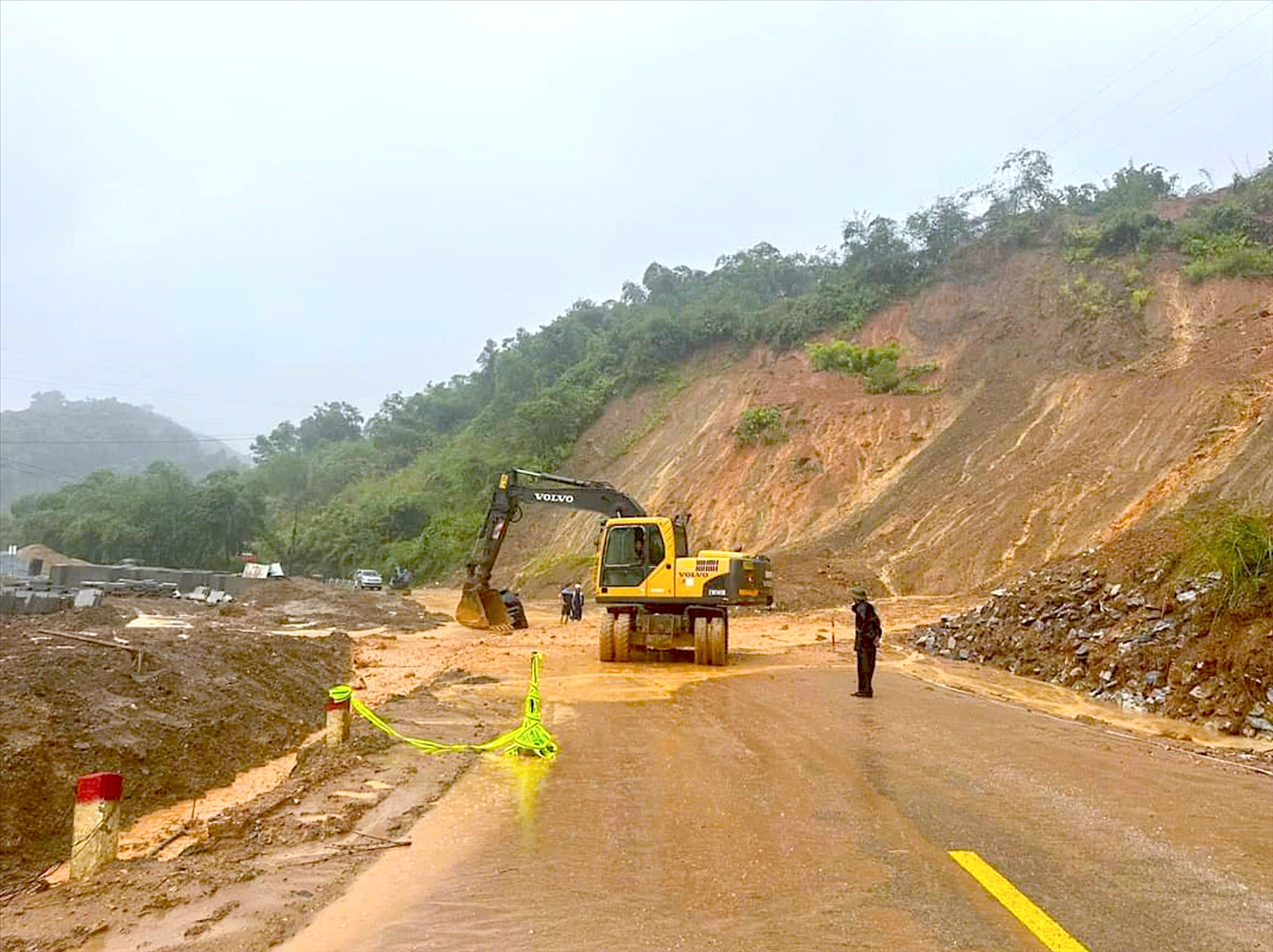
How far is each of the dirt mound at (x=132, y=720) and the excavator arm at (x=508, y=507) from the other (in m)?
6.75

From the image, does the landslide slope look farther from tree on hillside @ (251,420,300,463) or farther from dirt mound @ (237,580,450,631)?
tree on hillside @ (251,420,300,463)

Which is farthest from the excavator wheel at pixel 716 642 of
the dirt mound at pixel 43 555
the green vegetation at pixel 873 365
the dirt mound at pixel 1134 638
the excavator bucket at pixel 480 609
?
the dirt mound at pixel 43 555

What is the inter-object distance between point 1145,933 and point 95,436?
220461 mm

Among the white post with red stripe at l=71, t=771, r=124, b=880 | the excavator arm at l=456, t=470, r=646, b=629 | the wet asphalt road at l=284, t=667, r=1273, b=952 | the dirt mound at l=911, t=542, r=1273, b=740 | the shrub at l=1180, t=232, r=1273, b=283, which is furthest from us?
the shrub at l=1180, t=232, r=1273, b=283

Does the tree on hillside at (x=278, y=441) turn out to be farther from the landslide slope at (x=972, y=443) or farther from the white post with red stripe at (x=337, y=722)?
the white post with red stripe at (x=337, y=722)

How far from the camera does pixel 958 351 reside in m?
43.3

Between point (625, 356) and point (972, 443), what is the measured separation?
28543 millimetres

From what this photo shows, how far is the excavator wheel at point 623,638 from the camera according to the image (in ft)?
59.4

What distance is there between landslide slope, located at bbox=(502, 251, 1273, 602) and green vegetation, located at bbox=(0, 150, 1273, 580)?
1.44m

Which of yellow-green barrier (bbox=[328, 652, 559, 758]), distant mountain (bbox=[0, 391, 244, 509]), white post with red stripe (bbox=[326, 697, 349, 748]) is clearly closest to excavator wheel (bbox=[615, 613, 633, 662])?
yellow-green barrier (bbox=[328, 652, 559, 758])

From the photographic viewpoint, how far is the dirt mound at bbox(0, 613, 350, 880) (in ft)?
26.6

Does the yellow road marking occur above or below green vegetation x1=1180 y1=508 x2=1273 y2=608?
below

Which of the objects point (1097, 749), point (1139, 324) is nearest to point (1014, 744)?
point (1097, 749)

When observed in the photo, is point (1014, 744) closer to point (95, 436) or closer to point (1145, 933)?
point (1145, 933)
